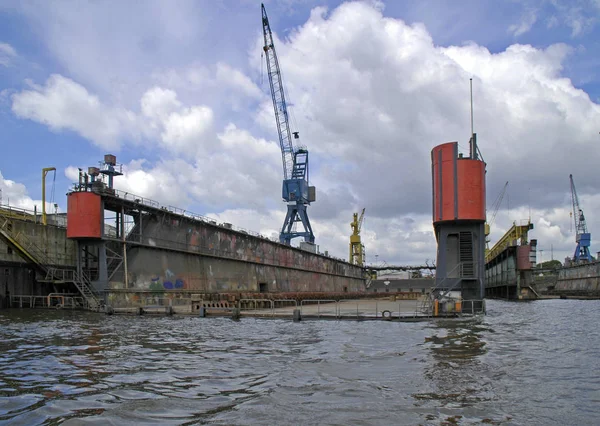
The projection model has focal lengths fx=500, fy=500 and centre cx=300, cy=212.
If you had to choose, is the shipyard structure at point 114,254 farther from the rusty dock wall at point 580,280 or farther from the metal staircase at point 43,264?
the rusty dock wall at point 580,280

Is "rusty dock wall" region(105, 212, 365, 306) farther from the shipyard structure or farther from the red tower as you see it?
the red tower

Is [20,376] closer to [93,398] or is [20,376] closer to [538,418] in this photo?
[93,398]

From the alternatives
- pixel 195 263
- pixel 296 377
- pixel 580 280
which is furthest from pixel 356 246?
pixel 296 377

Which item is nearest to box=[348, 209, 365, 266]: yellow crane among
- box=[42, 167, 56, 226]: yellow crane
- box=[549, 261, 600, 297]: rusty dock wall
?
box=[549, 261, 600, 297]: rusty dock wall

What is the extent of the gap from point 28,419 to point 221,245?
48.5 meters

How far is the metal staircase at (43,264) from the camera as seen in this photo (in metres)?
41.4

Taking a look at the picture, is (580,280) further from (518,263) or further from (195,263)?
(195,263)

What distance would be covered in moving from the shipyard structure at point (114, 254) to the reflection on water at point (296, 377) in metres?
18.8

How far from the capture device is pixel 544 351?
19844 mm

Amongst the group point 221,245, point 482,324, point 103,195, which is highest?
point 103,195

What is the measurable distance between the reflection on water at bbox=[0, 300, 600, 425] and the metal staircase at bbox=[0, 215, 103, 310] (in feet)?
57.9

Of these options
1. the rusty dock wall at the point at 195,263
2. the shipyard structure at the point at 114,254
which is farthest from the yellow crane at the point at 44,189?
the rusty dock wall at the point at 195,263

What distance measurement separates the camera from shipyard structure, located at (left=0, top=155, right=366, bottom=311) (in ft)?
141

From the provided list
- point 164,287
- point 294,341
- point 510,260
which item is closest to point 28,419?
point 294,341
